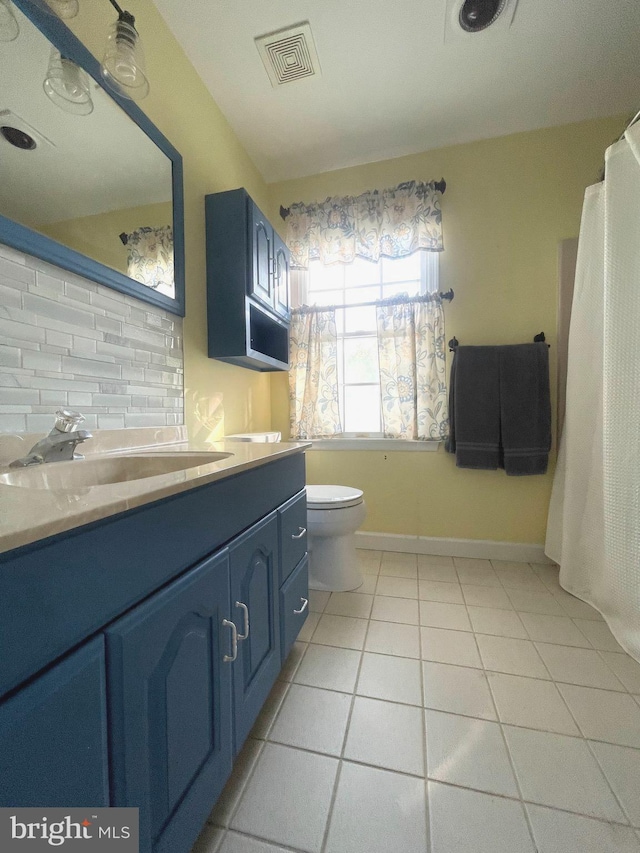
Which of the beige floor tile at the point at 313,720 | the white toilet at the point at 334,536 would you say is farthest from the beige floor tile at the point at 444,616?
the beige floor tile at the point at 313,720

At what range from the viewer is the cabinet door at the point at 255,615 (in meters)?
0.74

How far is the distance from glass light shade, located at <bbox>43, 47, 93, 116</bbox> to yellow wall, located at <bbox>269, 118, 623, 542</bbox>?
4.89 ft

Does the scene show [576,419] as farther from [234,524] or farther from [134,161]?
[134,161]

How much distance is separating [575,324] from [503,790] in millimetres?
1810

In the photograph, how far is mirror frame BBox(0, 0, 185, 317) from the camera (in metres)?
0.77

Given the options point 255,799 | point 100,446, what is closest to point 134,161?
point 100,446

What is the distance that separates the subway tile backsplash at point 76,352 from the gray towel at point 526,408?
176 centimetres

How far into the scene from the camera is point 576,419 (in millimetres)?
1615

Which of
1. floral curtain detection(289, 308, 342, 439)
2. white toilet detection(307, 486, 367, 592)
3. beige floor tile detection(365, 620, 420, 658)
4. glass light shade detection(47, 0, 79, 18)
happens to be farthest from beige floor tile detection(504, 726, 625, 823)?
glass light shade detection(47, 0, 79, 18)

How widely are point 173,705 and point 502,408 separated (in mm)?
1939

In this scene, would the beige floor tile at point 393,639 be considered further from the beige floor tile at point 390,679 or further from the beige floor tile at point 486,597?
the beige floor tile at point 486,597

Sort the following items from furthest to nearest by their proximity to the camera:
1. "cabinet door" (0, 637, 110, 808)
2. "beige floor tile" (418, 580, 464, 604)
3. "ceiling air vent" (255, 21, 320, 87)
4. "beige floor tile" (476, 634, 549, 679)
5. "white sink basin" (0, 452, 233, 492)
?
1. "beige floor tile" (418, 580, 464, 604)
2. "ceiling air vent" (255, 21, 320, 87)
3. "beige floor tile" (476, 634, 549, 679)
4. "white sink basin" (0, 452, 233, 492)
5. "cabinet door" (0, 637, 110, 808)

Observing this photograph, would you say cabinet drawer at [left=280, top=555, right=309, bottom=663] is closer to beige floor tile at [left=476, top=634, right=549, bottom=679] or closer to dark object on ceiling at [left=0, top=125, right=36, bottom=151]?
beige floor tile at [left=476, top=634, right=549, bottom=679]

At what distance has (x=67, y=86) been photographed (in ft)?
2.86
